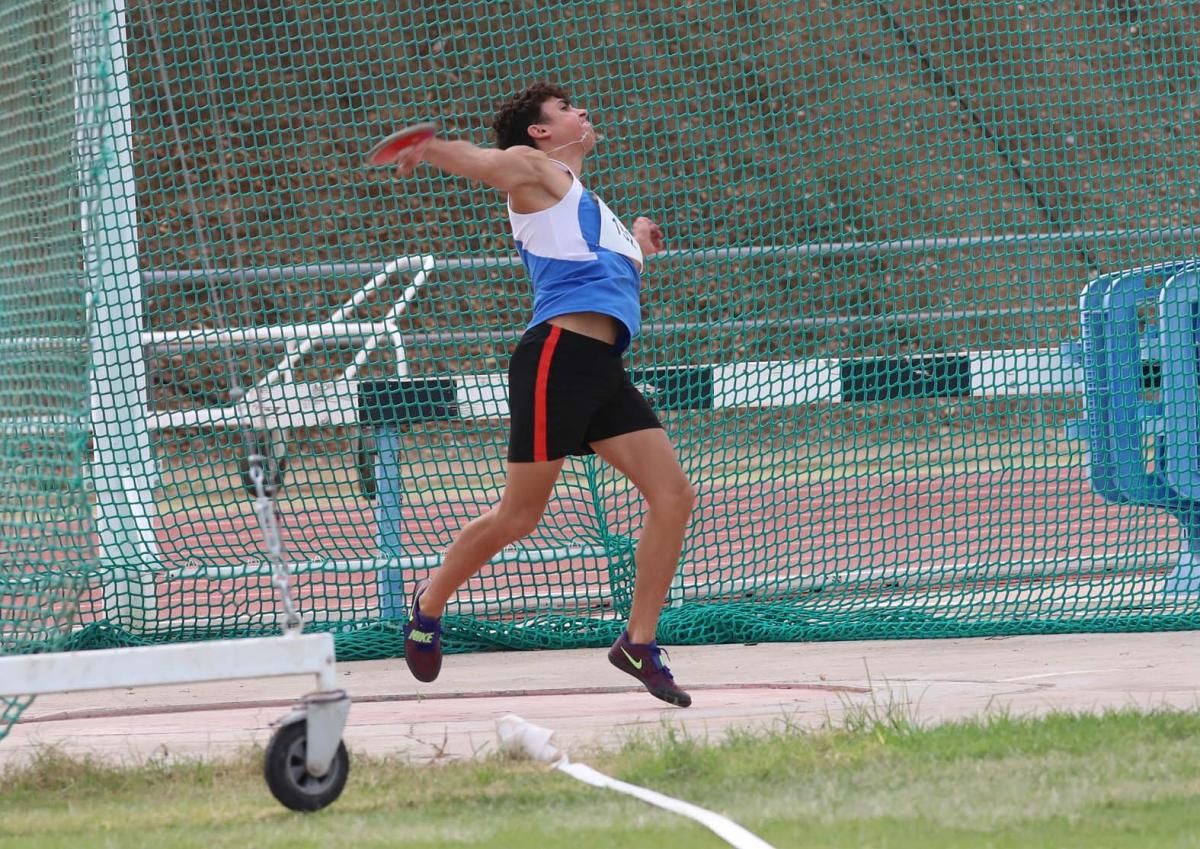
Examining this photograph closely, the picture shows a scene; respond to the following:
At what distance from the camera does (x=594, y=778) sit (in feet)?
14.6

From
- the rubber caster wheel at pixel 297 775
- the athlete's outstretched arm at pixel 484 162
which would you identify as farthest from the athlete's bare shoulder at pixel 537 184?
the rubber caster wheel at pixel 297 775

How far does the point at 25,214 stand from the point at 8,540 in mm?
1042

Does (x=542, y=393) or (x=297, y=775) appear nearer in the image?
(x=297, y=775)

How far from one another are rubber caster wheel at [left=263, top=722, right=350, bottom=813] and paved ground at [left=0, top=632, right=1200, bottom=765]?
2.30ft

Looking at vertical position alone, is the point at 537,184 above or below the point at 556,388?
above

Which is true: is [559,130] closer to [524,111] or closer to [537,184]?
[524,111]

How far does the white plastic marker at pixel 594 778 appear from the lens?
150 inches

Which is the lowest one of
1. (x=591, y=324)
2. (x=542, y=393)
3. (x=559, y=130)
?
(x=542, y=393)

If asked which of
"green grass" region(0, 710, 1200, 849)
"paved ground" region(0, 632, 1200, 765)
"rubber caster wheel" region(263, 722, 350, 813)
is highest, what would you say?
"rubber caster wheel" region(263, 722, 350, 813)

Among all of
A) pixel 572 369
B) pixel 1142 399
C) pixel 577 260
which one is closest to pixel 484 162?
pixel 577 260

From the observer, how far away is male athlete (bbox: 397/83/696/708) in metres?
5.55

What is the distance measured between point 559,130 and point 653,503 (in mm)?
1206

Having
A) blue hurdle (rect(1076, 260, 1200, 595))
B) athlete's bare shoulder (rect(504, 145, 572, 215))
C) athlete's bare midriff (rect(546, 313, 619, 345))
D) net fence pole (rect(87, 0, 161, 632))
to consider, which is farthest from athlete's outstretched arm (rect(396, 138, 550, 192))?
blue hurdle (rect(1076, 260, 1200, 595))

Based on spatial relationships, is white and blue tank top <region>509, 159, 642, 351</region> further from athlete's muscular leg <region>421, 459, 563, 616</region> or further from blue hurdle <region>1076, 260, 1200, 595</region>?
blue hurdle <region>1076, 260, 1200, 595</region>
